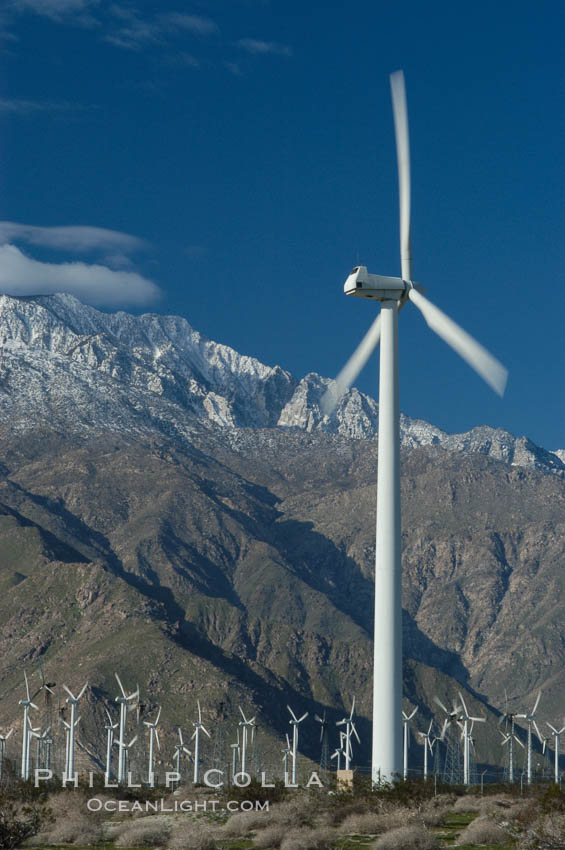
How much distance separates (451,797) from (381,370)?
21.6 m

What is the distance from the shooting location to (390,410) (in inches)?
1752

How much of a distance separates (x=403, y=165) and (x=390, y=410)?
11.9 m

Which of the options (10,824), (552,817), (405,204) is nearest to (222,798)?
(10,824)

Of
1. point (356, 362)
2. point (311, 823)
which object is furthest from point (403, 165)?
point (311, 823)

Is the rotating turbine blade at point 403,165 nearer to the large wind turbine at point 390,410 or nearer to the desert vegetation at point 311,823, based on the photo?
the large wind turbine at point 390,410

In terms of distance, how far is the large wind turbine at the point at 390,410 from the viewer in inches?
1604

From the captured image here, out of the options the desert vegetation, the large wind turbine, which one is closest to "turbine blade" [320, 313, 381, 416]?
the large wind turbine

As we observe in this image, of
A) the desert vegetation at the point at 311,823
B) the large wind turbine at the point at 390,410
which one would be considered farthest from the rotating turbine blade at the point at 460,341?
the desert vegetation at the point at 311,823

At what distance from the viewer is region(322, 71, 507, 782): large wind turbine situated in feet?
134

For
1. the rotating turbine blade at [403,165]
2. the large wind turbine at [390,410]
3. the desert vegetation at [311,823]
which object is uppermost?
the rotating turbine blade at [403,165]

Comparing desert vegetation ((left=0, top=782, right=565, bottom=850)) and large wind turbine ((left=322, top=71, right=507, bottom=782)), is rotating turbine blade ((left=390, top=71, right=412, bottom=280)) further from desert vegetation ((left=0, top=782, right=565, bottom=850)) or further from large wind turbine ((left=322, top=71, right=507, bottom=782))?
desert vegetation ((left=0, top=782, right=565, bottom=850))

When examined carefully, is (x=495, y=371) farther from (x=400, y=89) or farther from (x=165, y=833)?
(x=165, y=833)

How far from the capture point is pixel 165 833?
38875 millimetres

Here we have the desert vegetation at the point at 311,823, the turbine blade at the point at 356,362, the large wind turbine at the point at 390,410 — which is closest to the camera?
the desert vegetation at the point at 311,823
